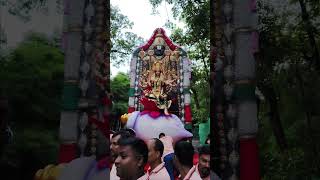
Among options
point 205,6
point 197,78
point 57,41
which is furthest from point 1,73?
point 197,78

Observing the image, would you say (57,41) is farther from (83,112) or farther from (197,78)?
(83,112)

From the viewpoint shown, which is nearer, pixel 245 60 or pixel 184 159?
pixel 245 60

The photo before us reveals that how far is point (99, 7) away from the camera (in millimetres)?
3740

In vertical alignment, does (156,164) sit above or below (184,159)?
below

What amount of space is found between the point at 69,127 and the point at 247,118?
134 centimetres

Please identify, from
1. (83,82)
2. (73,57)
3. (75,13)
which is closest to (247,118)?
(83,82)

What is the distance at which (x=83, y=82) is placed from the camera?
144 inches

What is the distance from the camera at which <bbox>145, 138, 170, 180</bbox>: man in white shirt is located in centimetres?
448

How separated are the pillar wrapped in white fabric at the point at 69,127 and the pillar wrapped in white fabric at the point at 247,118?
123 cm

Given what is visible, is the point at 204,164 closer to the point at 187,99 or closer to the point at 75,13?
the point at 75,13

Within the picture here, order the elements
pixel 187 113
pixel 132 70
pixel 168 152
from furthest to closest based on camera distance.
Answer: pixel 132 70 → pixel 187 113 → pixel 168 152

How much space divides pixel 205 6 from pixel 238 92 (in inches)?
188

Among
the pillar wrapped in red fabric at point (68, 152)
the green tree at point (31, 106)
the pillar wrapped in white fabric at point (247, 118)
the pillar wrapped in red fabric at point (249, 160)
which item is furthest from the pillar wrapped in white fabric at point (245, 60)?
the green tree at point (31, 106)

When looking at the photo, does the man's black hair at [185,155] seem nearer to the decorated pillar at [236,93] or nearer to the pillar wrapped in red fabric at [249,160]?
the decorated pillar at [236,93]
